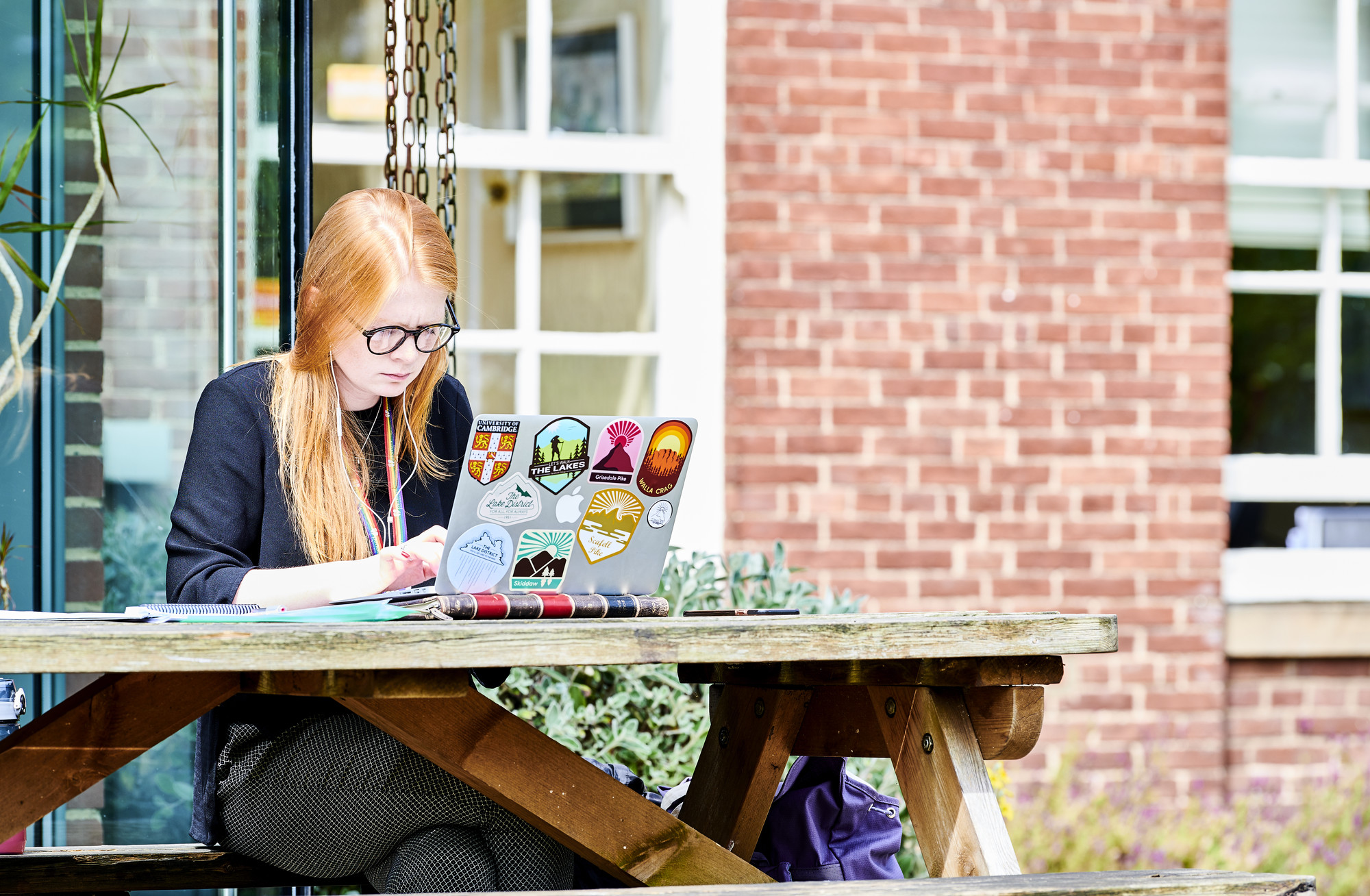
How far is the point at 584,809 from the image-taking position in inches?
67.4

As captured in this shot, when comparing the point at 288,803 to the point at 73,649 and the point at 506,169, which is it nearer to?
the point at 73,649

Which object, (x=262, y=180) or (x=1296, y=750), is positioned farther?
(x=1296, y=750)

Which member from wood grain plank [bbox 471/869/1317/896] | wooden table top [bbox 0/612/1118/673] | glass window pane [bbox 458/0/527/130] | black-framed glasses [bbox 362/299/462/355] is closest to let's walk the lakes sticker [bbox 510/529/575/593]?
wooden table top [bbox 0/612/1118/673]

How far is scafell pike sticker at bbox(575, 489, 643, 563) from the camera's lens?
174 centimetres

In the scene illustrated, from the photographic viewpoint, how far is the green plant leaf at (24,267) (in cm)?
286

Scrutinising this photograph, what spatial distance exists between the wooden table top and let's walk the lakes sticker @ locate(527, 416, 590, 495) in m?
0.17

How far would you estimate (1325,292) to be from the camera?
4.76 meters

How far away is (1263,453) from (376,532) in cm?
370

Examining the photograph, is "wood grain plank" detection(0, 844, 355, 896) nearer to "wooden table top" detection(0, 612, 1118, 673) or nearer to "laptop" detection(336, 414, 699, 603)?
"laptop" detection(336, 414, 699, 603)

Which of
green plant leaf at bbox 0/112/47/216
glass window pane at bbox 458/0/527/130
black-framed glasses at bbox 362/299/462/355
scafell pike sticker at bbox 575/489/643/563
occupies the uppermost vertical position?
glass window pane at bbox 458/0/527/130

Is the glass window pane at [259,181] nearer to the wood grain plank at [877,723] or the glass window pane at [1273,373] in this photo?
the wood grain plank at [877,723]

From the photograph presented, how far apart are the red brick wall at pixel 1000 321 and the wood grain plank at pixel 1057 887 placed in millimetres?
2652

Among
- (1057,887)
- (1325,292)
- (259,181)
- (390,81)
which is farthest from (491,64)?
(1057,887)

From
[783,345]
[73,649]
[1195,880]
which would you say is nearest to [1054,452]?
[783,345]
